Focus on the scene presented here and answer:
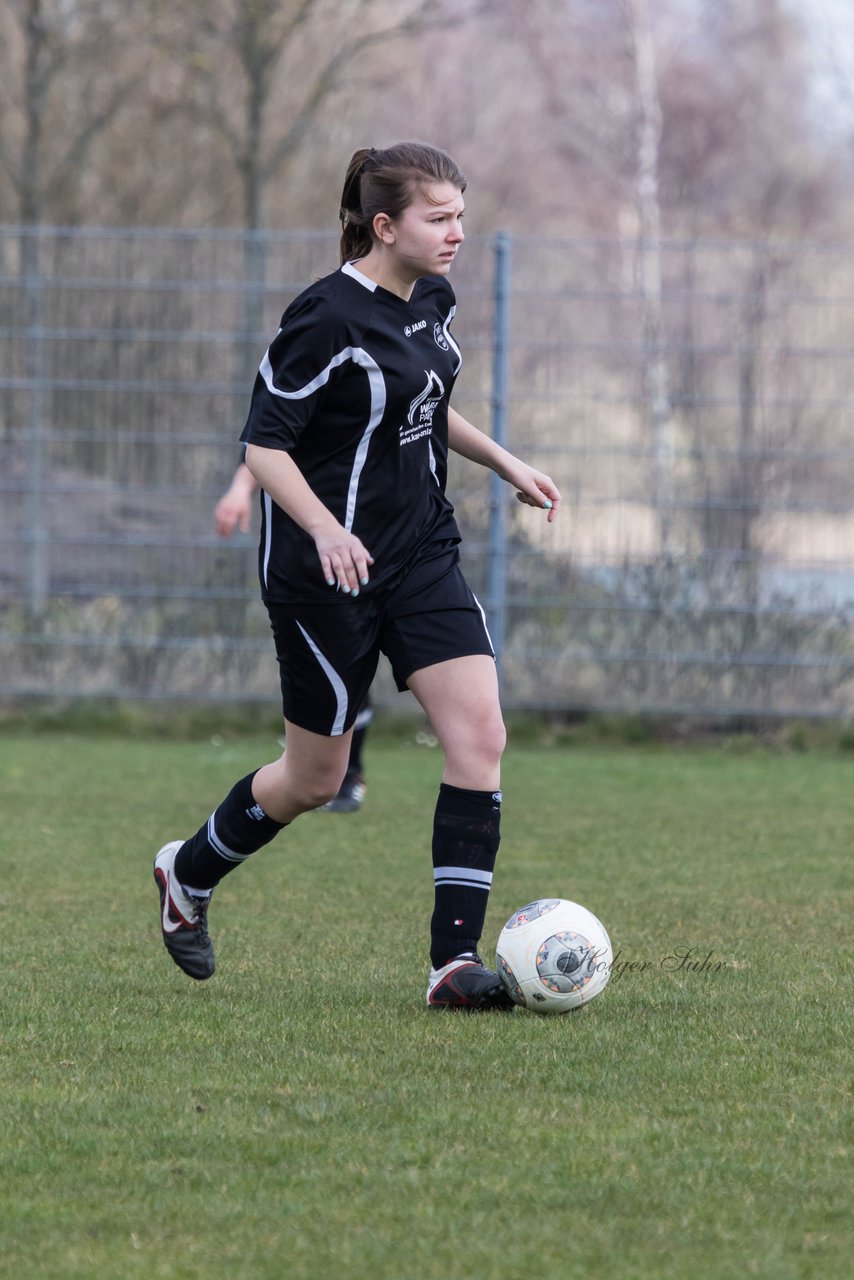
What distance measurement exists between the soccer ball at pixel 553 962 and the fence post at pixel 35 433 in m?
6.75

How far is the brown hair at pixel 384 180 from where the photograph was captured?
414cm

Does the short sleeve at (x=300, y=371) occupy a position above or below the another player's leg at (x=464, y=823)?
above

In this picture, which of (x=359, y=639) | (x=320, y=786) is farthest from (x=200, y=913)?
(x=359, y=639)

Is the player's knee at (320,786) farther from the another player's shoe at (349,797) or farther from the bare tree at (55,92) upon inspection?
the bare tree at (55,92)

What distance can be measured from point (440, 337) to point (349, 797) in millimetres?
3745

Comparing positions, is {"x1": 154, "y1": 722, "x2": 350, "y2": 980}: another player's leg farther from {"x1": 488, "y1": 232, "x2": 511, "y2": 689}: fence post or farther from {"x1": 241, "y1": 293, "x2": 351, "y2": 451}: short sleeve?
{"x1": 488, "y1": 232, "x2": 511, "y2": 689}: fence post

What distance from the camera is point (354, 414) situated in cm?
415

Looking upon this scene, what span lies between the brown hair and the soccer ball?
1.63m

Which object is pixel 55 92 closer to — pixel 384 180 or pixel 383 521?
pixel 384 180

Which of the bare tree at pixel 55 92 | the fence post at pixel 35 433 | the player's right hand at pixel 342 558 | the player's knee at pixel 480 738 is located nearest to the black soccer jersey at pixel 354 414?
the player's right hand at pixel 342 558

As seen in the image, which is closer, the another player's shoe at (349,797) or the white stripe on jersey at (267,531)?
the white stripe on jersey at (267,531)

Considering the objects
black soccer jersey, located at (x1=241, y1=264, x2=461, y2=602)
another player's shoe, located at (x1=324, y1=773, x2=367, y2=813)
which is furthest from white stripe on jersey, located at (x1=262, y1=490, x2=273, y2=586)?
another player's shoe, located at (x1=324, y1=773, x2=367, y2=813)

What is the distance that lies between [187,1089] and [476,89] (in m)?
23.2

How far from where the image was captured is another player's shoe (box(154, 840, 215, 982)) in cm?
447
